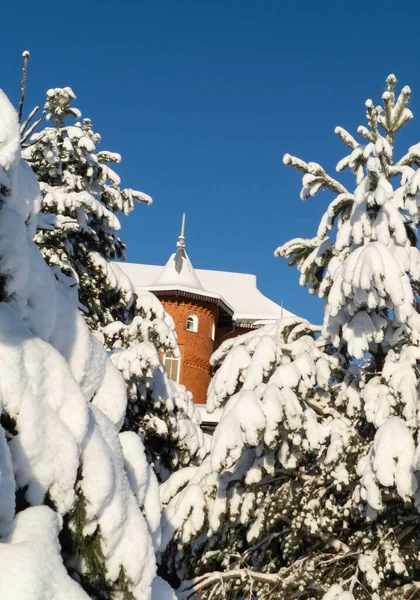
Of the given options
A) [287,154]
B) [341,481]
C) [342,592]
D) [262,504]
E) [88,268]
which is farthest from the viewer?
[88,268]

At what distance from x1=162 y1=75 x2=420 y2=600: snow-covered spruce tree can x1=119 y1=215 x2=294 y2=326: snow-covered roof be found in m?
21.2

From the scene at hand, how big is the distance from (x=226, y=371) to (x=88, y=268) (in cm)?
566

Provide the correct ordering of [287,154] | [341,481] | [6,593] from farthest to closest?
[287,154], [341,481], [6,593]

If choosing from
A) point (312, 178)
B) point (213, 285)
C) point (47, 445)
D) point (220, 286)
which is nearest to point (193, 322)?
point (220, 286)

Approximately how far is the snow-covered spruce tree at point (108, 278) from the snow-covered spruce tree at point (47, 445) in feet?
21.1

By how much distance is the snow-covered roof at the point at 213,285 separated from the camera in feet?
107

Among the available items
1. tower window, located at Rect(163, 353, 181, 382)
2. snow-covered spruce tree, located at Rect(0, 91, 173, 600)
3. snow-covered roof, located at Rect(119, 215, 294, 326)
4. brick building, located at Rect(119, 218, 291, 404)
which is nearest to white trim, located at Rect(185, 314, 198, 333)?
brick building, located at Rect(119, 218, 291, 404)

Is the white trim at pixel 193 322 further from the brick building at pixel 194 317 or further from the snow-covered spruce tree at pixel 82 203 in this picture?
the snow-covered spruce tree at pixel 82 203

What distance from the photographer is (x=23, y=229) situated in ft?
12.4

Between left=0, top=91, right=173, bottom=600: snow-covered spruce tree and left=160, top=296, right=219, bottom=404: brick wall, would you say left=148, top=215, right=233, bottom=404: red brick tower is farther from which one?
left=0, top=91, right=173, bottom=600: snow-covered spruce tree

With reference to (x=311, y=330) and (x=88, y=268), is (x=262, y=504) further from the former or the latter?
(x=88, y=268)

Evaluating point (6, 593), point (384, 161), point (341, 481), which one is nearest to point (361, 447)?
point (341, 481)

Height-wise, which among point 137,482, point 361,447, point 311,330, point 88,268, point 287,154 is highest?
point 287,154

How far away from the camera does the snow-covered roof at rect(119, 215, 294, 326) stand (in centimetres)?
3259
